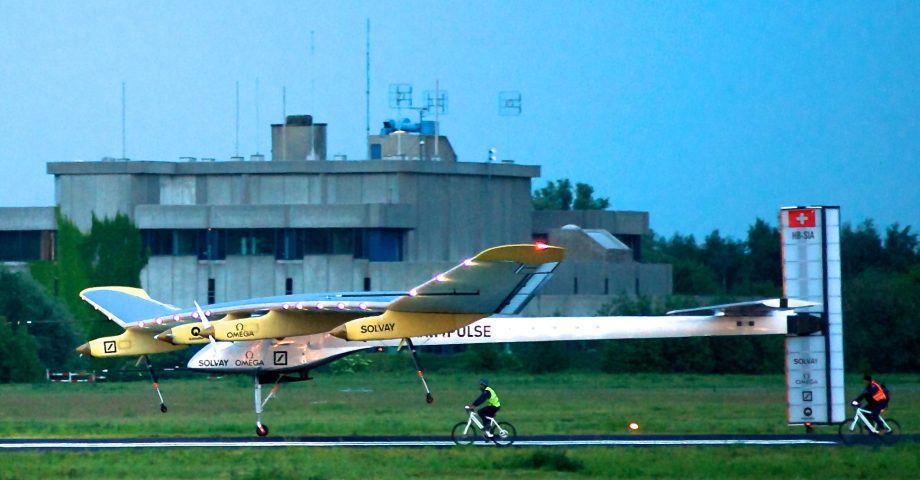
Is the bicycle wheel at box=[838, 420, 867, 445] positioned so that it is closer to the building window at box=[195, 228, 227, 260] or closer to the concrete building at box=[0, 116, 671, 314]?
the concrete building at box=[0, 116, 671, 314]

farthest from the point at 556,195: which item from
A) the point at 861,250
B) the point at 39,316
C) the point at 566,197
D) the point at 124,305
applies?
the point at 124,305

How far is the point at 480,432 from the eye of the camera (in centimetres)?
3569

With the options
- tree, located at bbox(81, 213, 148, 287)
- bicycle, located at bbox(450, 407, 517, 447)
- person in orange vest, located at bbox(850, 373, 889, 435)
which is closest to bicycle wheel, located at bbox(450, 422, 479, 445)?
bicycle, located at bbox(450, 407, 517, 447)

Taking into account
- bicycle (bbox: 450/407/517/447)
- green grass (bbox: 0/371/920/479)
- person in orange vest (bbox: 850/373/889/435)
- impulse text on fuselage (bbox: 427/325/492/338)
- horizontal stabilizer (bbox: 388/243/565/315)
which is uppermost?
horizontal stabilizer (bbox: 388/243/565/315)

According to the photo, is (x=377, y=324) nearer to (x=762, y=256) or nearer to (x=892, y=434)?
(x=892, y=434)

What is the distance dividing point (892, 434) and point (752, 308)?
5231mm

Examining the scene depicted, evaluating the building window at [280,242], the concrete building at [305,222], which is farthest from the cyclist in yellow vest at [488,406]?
the building window at [280,242]

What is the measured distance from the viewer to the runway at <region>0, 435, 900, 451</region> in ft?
117

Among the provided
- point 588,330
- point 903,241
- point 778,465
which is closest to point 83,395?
point 588,330

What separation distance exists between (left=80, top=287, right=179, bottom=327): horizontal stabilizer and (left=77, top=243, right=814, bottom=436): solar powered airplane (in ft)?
0.22

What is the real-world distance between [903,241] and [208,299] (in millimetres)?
Result: 45652

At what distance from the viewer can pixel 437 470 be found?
30.0m

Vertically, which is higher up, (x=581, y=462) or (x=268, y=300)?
(x=268, y=300)

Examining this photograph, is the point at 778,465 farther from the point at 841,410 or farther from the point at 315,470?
the point at 315,470
